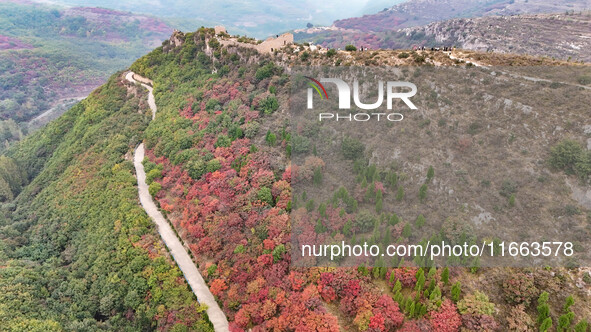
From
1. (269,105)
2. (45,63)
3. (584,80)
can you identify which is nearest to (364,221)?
(269,105)

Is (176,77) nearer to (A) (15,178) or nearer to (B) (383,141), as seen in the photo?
(A) (15,178)

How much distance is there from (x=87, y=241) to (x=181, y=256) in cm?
1430

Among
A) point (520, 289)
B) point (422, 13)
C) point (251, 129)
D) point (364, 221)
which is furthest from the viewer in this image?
point (422, 13)

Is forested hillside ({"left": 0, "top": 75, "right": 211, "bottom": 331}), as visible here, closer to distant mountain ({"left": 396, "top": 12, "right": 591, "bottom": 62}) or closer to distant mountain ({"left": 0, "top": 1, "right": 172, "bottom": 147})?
distant mountain ({"left": 0, "top": 1, "right": 172, "bottom": 147})

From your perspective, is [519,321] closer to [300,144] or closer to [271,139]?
[300,144]

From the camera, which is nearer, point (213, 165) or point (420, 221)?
point (420, 221)

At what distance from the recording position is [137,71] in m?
68.9

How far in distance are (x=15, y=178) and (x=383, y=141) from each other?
2403 inches

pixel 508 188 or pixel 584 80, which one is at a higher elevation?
pixel 584 80

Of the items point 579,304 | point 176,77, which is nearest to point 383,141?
point 579,304

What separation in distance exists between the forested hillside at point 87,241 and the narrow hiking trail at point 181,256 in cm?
71

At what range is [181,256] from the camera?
3241 centimetres

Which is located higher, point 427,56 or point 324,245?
point 427,56

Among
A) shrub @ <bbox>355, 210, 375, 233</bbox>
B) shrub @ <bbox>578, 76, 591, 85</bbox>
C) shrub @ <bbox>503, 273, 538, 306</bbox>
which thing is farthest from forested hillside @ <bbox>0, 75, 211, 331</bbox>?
shrub @ <bbox>578, 76, 591, 85</bbox>
